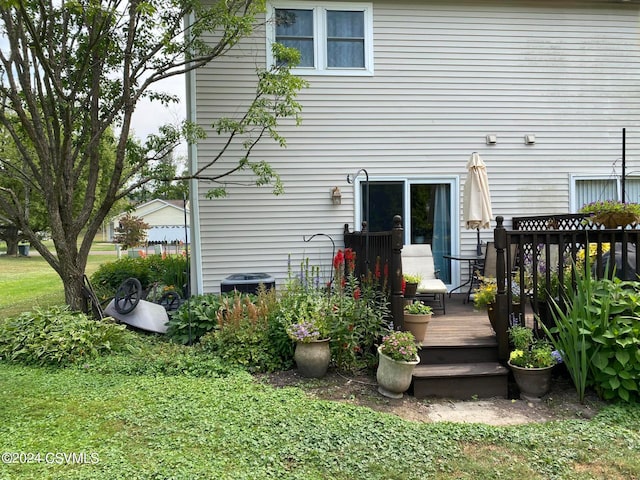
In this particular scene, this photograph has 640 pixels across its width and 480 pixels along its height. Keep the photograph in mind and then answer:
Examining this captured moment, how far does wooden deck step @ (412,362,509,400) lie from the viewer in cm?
416

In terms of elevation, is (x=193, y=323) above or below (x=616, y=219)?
below

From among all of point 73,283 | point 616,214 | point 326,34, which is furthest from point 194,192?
point 616,214

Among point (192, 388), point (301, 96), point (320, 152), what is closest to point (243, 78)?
point (301, 96)

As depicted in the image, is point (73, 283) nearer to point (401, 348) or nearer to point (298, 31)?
point (401, 348)

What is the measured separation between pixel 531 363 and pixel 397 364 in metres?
1.22

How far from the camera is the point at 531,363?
4074 mm

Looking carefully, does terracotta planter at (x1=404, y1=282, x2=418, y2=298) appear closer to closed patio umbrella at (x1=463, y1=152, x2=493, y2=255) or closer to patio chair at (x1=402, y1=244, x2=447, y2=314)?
patio chair at (x1=402, y1=244, x2=447, y2=314)

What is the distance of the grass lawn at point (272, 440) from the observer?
281 centimetres

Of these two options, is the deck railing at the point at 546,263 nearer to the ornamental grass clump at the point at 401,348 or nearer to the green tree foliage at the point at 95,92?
the ornamental grass clump at the point at 401,348

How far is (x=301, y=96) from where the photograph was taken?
280 inches

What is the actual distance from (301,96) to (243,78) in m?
0.93

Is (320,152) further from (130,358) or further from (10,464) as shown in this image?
(10,464)

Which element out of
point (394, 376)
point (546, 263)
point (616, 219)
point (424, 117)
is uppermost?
point (424, 117)

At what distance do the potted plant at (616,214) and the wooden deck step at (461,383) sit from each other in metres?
1.83
